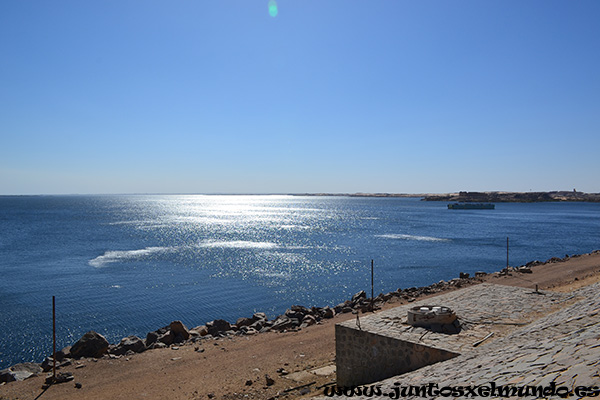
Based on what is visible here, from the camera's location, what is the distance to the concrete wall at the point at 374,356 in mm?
10552

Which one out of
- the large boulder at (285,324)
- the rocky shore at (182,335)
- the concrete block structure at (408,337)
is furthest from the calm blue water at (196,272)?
the concrete block structure at (408,337)

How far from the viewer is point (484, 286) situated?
1748 cm

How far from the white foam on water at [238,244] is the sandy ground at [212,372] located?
42531mm

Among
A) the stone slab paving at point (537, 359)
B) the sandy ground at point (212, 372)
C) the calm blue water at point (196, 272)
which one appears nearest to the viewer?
the stone slab paving at point (537, 359)

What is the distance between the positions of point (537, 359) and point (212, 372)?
39.3 ft

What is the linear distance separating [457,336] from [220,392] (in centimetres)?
775

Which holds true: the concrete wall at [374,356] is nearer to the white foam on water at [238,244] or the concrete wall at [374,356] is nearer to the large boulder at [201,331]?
the large boulder at [201,331]

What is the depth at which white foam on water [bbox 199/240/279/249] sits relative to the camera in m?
62.8

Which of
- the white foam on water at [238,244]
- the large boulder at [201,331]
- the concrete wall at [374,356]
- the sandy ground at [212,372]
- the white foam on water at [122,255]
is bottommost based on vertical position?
the white foam on water at [238,244]

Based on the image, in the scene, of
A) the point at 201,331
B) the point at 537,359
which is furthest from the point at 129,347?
the point at 537,359

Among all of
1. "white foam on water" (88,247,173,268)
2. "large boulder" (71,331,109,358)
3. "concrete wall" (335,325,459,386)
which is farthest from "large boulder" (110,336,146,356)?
"white foam on water" (88,247,173,268)

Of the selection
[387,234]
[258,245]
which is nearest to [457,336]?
[258,245]

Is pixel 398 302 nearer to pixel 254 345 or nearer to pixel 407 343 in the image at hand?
pixel 254 345

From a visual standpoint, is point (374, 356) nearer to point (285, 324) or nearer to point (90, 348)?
point (285, 324)
